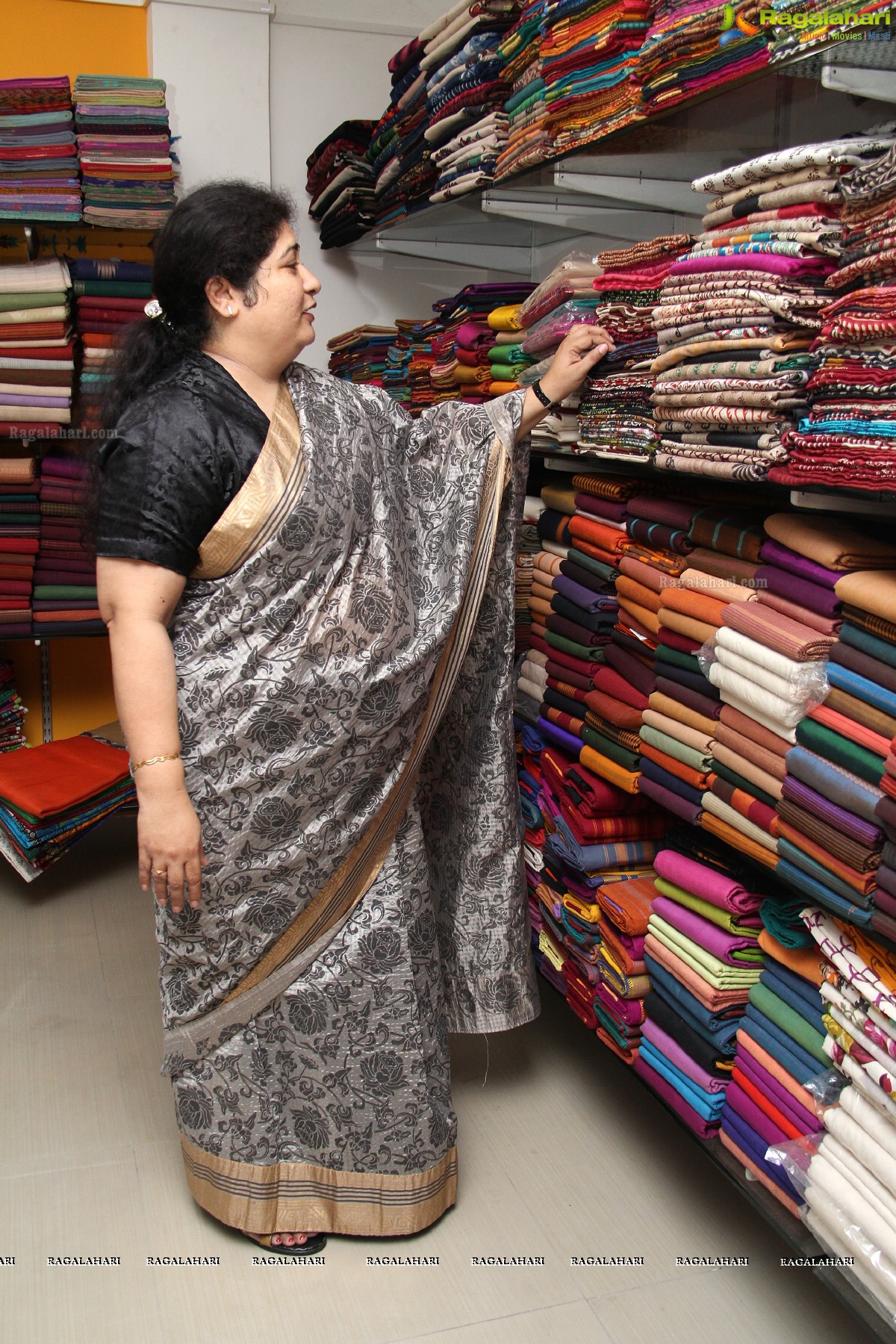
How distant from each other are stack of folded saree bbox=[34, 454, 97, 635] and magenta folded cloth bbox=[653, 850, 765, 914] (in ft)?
7.40

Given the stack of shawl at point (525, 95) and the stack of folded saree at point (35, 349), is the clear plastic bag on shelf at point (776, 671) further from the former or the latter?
the stack of folded saree at point (35, 349)

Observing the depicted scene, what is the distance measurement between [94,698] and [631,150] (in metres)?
2.78

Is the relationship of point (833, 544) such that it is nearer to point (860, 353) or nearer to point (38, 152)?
point (860, 353)

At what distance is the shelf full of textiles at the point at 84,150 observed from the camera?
318 centimetres

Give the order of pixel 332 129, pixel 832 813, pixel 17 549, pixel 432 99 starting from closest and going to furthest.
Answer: pixel 832 813, pixel 432 99, pixel 17 549, pixel 332 129

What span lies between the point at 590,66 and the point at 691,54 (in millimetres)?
379

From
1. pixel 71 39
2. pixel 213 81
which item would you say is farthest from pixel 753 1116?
pixel 71 39

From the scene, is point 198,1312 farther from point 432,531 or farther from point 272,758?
point 432,531

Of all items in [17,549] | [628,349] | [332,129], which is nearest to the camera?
[628,349]

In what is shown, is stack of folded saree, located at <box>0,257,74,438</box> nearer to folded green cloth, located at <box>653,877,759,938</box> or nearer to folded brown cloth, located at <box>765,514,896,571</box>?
folded green cloth, located at <box>653,877,759,938</box>

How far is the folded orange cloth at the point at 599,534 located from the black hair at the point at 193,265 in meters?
0.72

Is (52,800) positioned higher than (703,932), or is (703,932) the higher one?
(703,932)

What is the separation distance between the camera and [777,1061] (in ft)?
5.37

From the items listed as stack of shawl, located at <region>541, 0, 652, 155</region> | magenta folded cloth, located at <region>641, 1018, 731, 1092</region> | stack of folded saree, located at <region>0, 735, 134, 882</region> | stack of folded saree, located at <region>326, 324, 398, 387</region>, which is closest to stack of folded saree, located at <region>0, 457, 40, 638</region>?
stack of folded saree, located at <region>0, 735, 134, 882</region>
